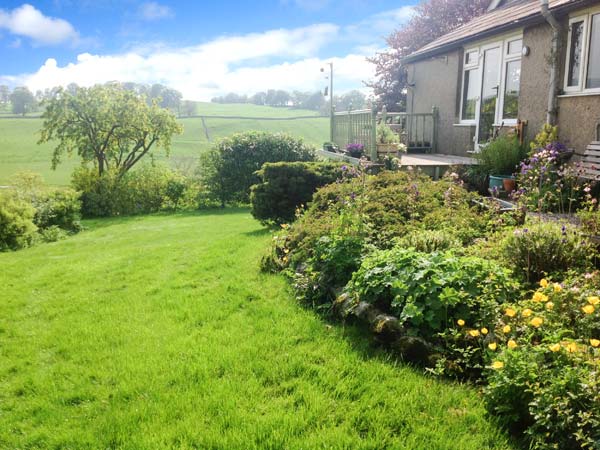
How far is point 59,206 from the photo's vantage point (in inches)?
587

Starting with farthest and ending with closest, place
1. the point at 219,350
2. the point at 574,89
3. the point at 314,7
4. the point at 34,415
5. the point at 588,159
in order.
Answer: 1. the point at 314,7
2. the point at 574,89
3. the point at 588,159
4. the point at 219,350
5. the point at 34,415

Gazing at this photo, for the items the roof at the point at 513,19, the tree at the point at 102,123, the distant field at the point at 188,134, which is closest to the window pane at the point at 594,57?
the roof at the point at 513,19

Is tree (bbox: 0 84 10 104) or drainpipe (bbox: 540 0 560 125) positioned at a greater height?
tree (bbox: 0 84 10 104)

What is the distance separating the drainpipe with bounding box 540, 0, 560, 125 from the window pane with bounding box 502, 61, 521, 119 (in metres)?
1.28

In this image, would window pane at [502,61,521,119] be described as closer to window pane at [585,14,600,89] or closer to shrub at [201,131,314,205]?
window pane at [585,14,600,89]

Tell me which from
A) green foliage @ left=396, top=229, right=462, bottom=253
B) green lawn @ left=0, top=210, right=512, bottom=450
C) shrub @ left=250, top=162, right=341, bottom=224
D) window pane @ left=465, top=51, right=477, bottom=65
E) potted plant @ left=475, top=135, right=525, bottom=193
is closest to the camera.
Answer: green lawn @ left=0, top=210, right=512, bottom=450

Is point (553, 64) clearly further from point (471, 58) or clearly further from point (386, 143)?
point (386, 143)

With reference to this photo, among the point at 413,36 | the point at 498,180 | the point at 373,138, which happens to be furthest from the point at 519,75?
the point at 413,36

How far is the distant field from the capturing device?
135 feet

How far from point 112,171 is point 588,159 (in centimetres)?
1850

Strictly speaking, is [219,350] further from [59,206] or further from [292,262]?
[59,206]

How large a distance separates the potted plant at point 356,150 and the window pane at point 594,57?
16.2 feet

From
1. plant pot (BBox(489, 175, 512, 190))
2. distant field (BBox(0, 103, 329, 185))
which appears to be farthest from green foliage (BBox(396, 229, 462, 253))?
distant field (BBox(0, 103, 329, 185))

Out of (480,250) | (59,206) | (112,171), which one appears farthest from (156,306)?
(112,171)
